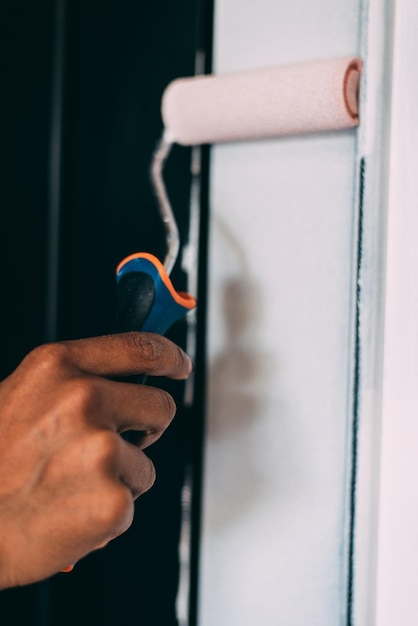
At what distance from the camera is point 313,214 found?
56 centimetres

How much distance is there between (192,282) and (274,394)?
5.2 inches

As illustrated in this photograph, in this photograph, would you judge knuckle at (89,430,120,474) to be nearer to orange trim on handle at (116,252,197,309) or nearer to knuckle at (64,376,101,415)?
knuckle at (64,376,101,415)

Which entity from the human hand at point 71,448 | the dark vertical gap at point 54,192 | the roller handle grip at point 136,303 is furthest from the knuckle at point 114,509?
the dark vertical gap at point 54,192

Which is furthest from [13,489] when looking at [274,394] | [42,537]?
[274,394]

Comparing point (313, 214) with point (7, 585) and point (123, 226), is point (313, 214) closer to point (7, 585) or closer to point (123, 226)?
point (123, 226)

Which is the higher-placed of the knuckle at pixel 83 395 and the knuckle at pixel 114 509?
the knuckle at pixel 83 395

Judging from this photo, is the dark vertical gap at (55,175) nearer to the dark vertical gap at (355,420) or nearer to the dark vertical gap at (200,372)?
the dark vertical gap at (200,372)

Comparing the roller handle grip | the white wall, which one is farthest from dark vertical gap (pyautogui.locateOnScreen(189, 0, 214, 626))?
→ the roller handle grip

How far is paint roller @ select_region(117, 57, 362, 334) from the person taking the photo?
51 cm

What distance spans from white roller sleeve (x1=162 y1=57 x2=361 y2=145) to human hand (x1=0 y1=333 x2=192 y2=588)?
207 mm

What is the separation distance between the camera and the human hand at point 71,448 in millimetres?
423

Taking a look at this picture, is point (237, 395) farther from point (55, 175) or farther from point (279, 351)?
point (55, 175)

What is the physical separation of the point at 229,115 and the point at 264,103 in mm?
35

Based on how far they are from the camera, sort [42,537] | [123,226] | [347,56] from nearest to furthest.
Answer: [42,537]
[347,56]
[123,226]
